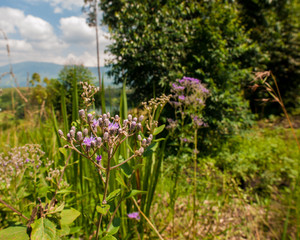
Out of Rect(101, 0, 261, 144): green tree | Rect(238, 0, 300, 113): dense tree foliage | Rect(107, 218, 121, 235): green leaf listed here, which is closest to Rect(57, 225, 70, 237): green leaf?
Rect(107, 218, 121, 235): green leaf

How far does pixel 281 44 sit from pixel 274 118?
3.47 metres

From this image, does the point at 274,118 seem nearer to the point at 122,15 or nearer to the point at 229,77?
the point at 229,77

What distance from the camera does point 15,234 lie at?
684 mm

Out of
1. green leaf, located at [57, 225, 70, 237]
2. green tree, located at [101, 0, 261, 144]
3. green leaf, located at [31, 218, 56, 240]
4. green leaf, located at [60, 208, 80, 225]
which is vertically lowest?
green leaf, located at [57, 225, 70, 237]

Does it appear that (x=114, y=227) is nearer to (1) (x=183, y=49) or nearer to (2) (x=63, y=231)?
(2) (x=63, y=231)

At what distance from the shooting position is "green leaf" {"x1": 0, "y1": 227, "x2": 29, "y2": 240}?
66 centimetres

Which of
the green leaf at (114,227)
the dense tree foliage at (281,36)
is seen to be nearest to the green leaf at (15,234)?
the green leaf at (114,227)

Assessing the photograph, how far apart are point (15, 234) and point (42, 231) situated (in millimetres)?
154

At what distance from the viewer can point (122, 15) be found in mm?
4922

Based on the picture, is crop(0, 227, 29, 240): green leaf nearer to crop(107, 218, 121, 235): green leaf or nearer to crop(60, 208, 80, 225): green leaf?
crop(60, 208, 80, 225): green leaf

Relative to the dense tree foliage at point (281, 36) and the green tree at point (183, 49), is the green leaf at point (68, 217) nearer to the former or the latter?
the green tree at point (183, 49)

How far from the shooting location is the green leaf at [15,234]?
660mm

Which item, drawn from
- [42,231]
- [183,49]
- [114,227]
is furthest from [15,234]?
[183,49]

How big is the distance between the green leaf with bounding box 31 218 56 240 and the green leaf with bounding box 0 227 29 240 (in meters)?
0.10
